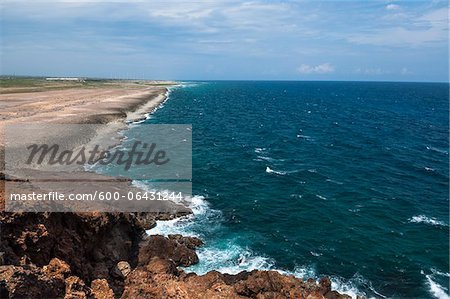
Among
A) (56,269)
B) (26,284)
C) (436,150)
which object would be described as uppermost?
(26,284)

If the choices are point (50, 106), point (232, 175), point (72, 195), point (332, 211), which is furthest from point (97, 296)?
point (50, 106)

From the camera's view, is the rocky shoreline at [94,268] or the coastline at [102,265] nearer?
the rocky shoreline at [94,268]

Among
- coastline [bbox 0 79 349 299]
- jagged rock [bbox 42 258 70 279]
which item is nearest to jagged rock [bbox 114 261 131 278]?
coastline [bbox 0 79 349 299]

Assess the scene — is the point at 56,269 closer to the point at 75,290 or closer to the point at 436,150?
the point at 75,290

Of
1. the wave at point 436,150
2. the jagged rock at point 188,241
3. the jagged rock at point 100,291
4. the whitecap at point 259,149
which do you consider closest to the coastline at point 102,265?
the jagged rock at point 100,291

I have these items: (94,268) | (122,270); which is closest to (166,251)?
(122,270)

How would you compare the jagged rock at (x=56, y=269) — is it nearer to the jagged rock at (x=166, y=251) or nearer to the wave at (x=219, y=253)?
the jagged rock at (x=166, y=251)

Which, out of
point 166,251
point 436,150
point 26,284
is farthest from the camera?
point 436,150

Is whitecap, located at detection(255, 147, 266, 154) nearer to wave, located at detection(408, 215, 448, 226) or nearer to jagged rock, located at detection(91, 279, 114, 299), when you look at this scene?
wave, located at detection(408, 215, 448, 226)

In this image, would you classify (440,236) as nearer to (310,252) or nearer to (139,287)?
(310,252)
